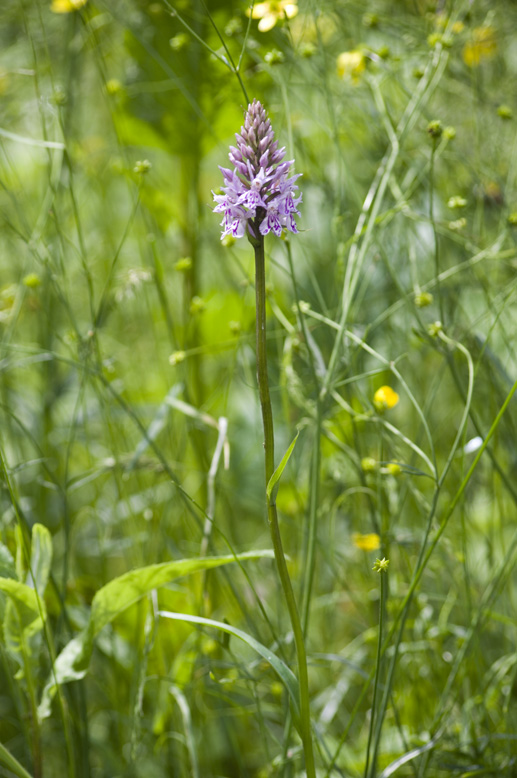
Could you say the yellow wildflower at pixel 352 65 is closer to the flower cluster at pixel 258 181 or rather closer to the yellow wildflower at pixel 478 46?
the yellow wildflower at pixel 478 46

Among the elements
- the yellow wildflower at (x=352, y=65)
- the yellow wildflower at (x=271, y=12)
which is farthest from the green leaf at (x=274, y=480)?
the yellow wildflower at (x=352, y=65)

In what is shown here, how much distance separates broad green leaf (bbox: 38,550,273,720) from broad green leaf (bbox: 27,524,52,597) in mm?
66

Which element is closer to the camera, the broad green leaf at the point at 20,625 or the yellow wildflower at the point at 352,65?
the broad green leaf at the point at 20,625

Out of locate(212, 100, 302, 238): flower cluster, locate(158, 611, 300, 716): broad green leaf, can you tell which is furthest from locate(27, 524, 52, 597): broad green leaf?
locate(212, 100, 302, 238): flower cluster

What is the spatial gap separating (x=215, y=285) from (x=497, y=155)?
64cm

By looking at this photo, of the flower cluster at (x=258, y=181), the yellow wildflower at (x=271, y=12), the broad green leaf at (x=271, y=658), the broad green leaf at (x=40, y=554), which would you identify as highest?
the yellow wildflower at (x=271, y=12)

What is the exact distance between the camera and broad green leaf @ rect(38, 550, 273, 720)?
2.04ft

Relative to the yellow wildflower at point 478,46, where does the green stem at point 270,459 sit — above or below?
below

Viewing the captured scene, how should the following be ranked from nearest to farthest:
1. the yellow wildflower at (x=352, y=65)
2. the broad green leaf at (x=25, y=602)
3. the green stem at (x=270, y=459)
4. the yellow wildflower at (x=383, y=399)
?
the green stem at (x=270, y=459) → the broad green leaf at (x=25, y=602) → the yellow wildflower at (x=383, y=399) → the yellow wildflower at (x=352, y=65)

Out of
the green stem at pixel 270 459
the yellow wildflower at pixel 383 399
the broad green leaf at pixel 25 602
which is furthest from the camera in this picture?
the yellow wildflower at pixel 383 399

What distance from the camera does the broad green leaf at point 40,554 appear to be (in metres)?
0.68

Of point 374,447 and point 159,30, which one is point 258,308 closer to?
point 374,447

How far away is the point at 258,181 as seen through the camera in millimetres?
500

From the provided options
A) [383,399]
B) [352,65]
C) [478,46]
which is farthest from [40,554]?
[478,46]
